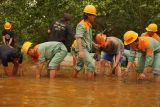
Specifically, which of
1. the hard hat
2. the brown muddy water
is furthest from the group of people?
the brown muddy water

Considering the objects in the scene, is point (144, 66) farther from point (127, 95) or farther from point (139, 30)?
point (139, 30)

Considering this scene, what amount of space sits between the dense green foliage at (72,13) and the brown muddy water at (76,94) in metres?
10.4

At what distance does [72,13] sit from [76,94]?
500 inches

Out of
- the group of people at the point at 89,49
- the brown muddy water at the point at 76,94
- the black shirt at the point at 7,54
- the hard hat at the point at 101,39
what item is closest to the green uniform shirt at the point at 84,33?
the group of people at the point at 89,49

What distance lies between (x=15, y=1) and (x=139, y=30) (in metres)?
5.81

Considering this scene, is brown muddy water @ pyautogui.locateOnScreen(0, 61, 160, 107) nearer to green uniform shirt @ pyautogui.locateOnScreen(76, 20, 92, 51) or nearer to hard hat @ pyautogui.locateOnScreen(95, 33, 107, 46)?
green uniform shirt @ pyautogui.locateOnScreen(76, 20, 92, 51)

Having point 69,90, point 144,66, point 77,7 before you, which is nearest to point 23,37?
point 77,7

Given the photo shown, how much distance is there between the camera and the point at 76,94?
300 inches

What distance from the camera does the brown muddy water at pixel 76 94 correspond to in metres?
6.59

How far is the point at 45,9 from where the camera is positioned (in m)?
20.5

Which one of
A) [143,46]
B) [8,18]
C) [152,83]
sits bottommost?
[152,83]

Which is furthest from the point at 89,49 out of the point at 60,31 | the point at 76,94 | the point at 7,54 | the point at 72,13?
the point at 72,13

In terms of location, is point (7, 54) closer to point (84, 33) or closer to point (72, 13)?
point (84, 33)

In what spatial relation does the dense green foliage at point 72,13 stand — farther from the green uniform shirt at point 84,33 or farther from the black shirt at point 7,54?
the green uniform shirt at point 84,33
